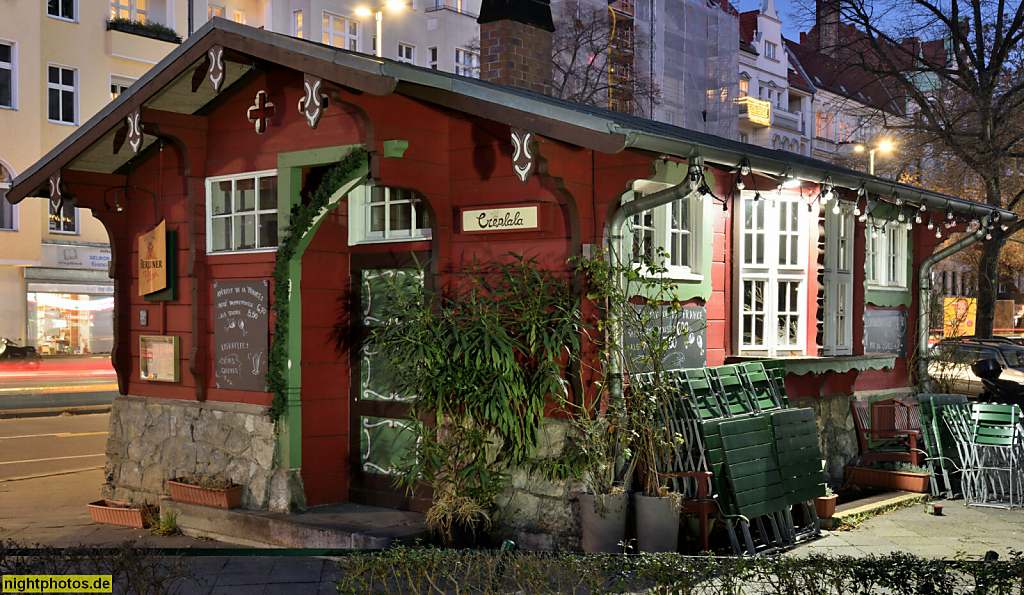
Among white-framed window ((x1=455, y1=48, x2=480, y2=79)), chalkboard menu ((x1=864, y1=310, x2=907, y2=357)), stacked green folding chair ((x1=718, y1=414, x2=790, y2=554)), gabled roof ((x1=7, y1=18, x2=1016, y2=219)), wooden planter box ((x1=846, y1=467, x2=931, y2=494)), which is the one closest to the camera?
gabled roof ((x1=7, y1=18, x2=1016, y2=219))

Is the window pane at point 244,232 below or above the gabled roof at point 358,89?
below

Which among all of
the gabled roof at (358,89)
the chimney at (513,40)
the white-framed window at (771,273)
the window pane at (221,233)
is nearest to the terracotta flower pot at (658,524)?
the gabled roof at (358,89)

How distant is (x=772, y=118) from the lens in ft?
173

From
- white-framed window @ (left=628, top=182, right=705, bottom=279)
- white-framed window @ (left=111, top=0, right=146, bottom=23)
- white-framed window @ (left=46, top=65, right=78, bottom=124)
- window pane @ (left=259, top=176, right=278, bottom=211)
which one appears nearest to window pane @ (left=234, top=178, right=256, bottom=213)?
window pane @ (left=259, top=176, right=278, bottom=211)

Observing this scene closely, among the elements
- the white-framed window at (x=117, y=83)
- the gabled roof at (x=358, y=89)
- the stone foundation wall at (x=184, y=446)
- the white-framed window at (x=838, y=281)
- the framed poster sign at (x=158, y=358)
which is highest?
the white-framed window at (x=117, y=83)

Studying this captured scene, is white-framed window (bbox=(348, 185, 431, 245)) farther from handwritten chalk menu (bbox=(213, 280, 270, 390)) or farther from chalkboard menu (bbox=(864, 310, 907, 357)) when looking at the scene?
chalkboard menu (bbox=(864, 310, 907, 357))

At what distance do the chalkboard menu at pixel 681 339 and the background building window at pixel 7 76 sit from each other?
2521cm

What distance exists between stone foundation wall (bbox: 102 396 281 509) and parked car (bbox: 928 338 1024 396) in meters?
9.25

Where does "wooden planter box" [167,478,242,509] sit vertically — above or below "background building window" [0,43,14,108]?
below

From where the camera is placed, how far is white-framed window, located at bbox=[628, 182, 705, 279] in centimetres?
869

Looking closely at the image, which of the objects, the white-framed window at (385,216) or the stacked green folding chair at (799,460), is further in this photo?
the white-framed window at (385,216)

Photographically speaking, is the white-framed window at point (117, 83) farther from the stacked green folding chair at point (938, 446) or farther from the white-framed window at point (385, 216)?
the stacked green folding chair at point (938, 446)

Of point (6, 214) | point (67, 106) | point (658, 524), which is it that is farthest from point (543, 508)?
point (67, 106)

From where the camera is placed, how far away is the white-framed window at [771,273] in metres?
10.0
